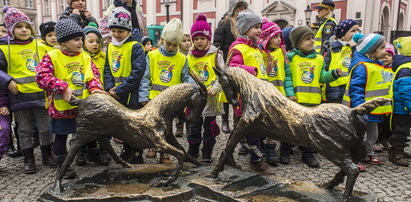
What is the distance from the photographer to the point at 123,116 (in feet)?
10.7

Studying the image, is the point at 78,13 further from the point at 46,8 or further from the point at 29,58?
the point at 46,8

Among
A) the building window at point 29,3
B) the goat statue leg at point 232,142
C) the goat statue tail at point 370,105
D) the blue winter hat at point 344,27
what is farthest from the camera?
the building window at point 29,3

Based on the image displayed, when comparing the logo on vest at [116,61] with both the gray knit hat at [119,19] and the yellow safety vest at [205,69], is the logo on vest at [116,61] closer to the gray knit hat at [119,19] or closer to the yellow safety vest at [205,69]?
the gray knit hat at [119,19]

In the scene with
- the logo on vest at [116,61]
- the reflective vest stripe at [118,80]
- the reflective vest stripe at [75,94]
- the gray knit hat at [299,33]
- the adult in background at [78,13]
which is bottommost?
the reflective vest stripe at [75,94]

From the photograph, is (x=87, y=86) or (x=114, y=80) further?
(x=114, y=80)

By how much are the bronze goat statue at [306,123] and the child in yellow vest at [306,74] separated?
4.13 ft

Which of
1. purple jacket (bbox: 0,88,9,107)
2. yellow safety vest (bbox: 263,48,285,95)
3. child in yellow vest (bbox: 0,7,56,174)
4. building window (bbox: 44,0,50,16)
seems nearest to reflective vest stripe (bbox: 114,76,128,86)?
child in yellow vest (bbox: 0,7,56,174)

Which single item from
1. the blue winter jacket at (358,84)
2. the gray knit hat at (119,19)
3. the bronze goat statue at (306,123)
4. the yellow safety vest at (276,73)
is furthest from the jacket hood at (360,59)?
the gray knit hat at (119,19)

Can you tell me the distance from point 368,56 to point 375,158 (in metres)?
1.43

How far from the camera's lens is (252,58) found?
3.92m

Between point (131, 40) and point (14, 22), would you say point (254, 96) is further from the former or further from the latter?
point (14, 22)

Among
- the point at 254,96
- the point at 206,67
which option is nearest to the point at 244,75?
the point at 254,96

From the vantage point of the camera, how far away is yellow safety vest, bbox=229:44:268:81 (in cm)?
391

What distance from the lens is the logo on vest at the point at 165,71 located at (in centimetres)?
412
